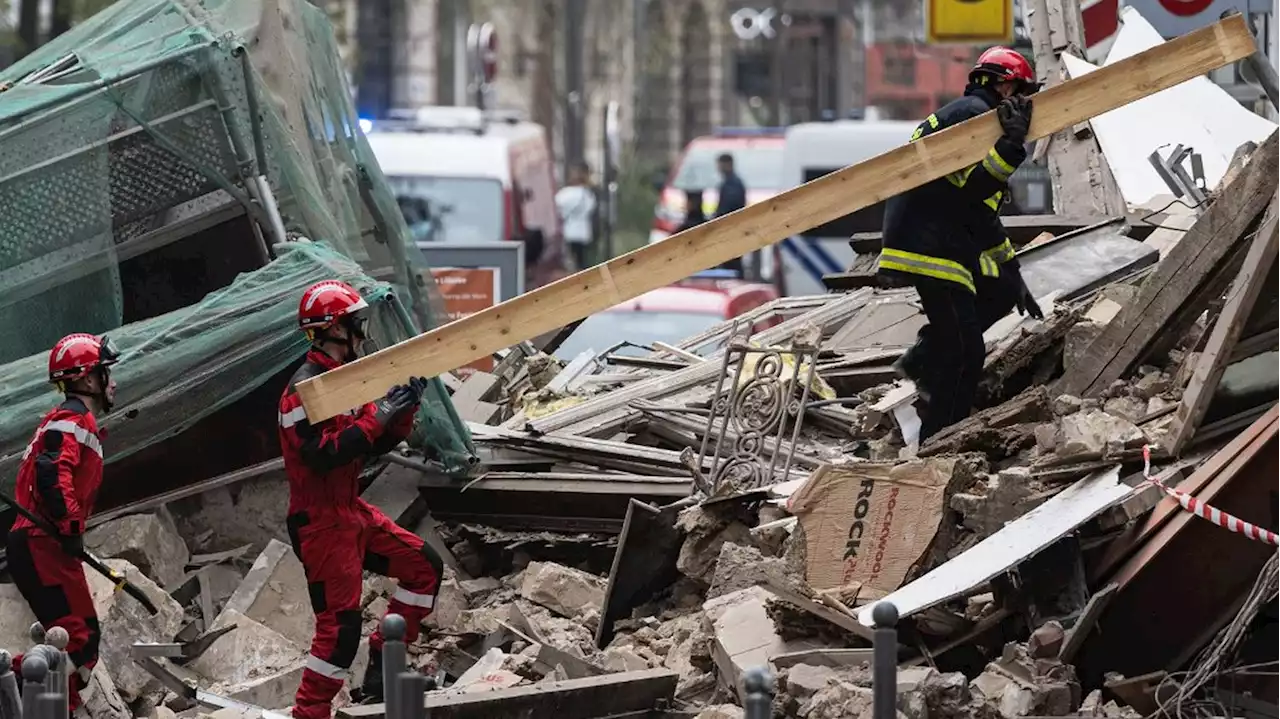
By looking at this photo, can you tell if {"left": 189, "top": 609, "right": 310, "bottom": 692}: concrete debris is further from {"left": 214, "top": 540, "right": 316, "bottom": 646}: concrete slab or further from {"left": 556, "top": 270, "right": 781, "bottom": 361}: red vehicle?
{"left": 556, "top": 270, "right": 781, "bottom": 361}: red vehicle

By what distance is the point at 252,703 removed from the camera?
8883 mm

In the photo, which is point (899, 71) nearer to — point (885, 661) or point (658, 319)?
point (658, 319)

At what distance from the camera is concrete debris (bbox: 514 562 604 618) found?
9.55m

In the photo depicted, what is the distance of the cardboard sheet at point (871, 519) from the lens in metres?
8.31

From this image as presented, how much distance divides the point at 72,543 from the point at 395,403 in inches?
51.5

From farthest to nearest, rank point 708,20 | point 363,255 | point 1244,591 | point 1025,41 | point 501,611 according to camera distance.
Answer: point 708,20 < point 1025,41 < point 363,255 < point 501,611 < point 1244,591

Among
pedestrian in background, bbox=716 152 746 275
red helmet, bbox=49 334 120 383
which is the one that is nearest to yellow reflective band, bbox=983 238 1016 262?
red helmet, bbox=49 334 120 383

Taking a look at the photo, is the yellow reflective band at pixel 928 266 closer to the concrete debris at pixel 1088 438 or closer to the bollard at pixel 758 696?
the concrete debris at pixel 1088 438

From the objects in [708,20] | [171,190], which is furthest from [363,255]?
[708,20]

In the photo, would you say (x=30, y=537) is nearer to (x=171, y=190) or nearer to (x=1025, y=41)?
(x=171, y=190)

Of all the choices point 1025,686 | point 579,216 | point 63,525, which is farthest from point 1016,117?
point 579,216

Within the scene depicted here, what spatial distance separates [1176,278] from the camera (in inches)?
369

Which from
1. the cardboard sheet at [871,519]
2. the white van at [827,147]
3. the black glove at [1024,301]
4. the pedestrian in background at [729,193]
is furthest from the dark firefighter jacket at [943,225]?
the pedestrian in background at [729,193]

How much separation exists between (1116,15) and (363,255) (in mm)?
5561
